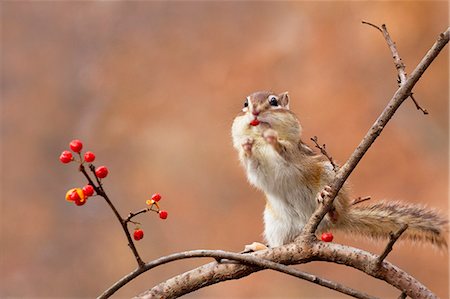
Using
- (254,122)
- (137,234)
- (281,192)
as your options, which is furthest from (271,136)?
(137,234)

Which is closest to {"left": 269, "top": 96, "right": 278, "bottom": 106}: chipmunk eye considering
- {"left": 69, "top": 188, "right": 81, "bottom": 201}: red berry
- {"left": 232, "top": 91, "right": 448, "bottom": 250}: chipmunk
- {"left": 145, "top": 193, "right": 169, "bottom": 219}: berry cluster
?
{"left": 232, "top": 91, "right": 448, "bottom": 250}: chipmunk

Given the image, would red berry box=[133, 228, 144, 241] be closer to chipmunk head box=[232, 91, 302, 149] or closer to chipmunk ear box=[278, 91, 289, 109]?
chipmunk head box=[232, 91, 302, 149]

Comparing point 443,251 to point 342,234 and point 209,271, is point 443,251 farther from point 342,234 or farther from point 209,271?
point 209,271

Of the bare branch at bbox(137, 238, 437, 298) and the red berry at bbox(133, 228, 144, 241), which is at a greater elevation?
the red berry at bbox(133, 228, 144, 241)

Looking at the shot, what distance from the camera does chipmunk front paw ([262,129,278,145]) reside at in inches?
53.7

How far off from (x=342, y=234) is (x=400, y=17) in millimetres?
1858

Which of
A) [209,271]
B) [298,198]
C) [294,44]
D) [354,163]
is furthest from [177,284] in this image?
[294,44]

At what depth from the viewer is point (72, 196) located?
3.15 feet

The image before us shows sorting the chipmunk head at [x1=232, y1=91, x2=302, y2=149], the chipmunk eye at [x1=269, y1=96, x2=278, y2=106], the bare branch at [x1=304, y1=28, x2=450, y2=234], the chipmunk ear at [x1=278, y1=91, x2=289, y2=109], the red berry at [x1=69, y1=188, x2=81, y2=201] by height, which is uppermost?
the chipmunk ear at [x1=278, y1=91, x2=289, y2=109]

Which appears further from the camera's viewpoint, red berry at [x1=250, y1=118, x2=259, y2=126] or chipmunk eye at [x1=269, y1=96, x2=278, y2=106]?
chipmunk eye at [x1=269, y1=96, x2=278, y2=106]

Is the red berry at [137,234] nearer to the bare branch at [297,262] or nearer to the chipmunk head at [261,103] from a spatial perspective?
the bare branch at [297,262]

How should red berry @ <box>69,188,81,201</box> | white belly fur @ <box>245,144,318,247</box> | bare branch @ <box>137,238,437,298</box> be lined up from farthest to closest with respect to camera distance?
white belly fur @ <box>245,144,318,247</box>, bare branch @ <box>137,238,437,298</box>, red berry @ <box>69,188,81,201</box>

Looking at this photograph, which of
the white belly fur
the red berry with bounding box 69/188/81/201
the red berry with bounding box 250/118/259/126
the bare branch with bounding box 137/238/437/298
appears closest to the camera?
the red berry with bounding box 69/188/81/201

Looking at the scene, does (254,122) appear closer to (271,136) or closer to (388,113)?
(271,136)
